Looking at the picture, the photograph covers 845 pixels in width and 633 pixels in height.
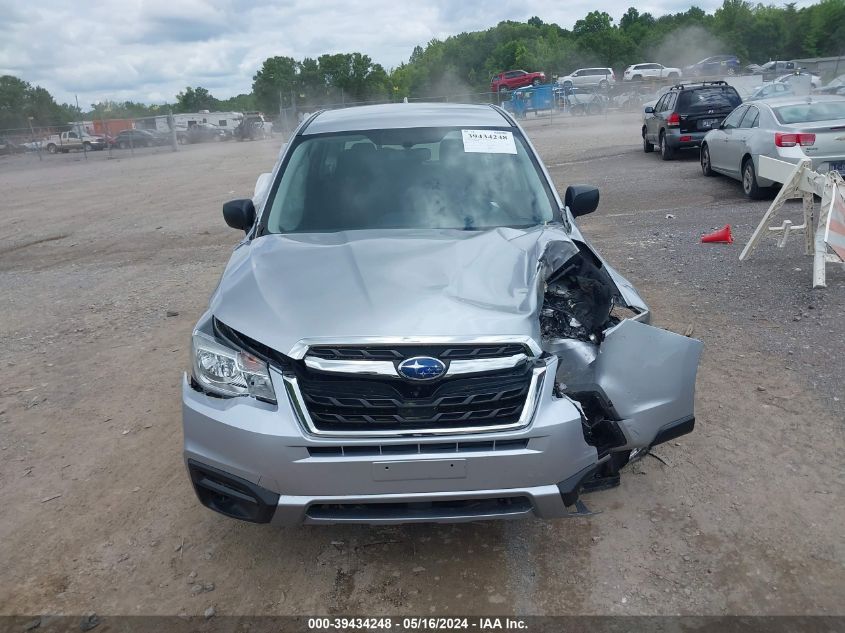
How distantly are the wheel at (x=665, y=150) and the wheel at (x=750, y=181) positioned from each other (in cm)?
543

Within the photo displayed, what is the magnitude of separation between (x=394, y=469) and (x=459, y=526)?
921 millimetres

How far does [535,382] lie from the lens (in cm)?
286

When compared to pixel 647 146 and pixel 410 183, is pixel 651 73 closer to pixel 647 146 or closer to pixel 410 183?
pixel 647 146

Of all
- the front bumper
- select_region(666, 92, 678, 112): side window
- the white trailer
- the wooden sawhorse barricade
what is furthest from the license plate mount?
the white trailer

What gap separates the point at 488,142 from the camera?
463 cm

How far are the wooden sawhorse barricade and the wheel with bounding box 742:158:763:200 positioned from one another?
11.7ft

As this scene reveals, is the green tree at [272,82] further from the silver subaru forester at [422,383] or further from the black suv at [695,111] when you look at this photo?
the silver subaru forester at [422,383]

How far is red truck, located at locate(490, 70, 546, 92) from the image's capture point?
51.3 meters

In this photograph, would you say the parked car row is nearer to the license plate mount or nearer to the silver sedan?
the silver sedan

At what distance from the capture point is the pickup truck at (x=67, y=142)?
142 ft

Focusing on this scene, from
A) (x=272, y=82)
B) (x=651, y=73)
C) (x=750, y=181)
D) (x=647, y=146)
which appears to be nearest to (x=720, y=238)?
(x=750, y=181)

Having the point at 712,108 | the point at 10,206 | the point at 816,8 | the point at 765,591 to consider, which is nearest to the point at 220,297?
the point at 765,591

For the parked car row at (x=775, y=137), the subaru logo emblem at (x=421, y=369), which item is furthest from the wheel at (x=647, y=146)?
the subaru logo emblem at (x=421, y=369)

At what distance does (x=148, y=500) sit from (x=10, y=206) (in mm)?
17189
